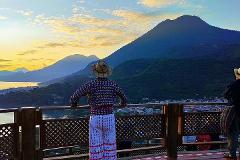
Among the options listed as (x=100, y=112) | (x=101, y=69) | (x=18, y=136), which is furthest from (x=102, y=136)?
(x=18, y=136)

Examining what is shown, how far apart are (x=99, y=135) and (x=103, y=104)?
1.68ft

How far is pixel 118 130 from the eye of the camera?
30.5 feet

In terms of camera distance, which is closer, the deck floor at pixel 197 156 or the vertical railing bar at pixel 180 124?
the deck floor at pixel 197 156

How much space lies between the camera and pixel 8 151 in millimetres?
8156

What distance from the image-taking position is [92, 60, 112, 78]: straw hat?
280 inches

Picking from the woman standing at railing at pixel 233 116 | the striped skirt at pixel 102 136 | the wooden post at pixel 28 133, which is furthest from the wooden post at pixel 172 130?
the wooden post at pixel 28 133

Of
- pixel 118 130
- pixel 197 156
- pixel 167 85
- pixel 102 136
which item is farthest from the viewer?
pixel 167 85

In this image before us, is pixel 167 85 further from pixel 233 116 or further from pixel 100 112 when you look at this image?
pixel 100 112

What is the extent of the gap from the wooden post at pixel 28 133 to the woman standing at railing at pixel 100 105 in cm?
117

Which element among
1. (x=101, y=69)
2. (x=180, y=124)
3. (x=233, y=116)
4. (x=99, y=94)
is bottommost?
(x=180, y=124)

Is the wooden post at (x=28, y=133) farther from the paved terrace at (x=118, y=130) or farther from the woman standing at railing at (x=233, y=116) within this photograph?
the woman standing at railing at (x=233, y=116)

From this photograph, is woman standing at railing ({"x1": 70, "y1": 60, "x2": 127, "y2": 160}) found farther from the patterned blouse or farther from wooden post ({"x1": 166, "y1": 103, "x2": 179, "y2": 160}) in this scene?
wooden post ({"x1": 166, "y1": 103, "x2": 179, "y2": 160})

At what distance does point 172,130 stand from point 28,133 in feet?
10.2

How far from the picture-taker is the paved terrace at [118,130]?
26.8 feet
